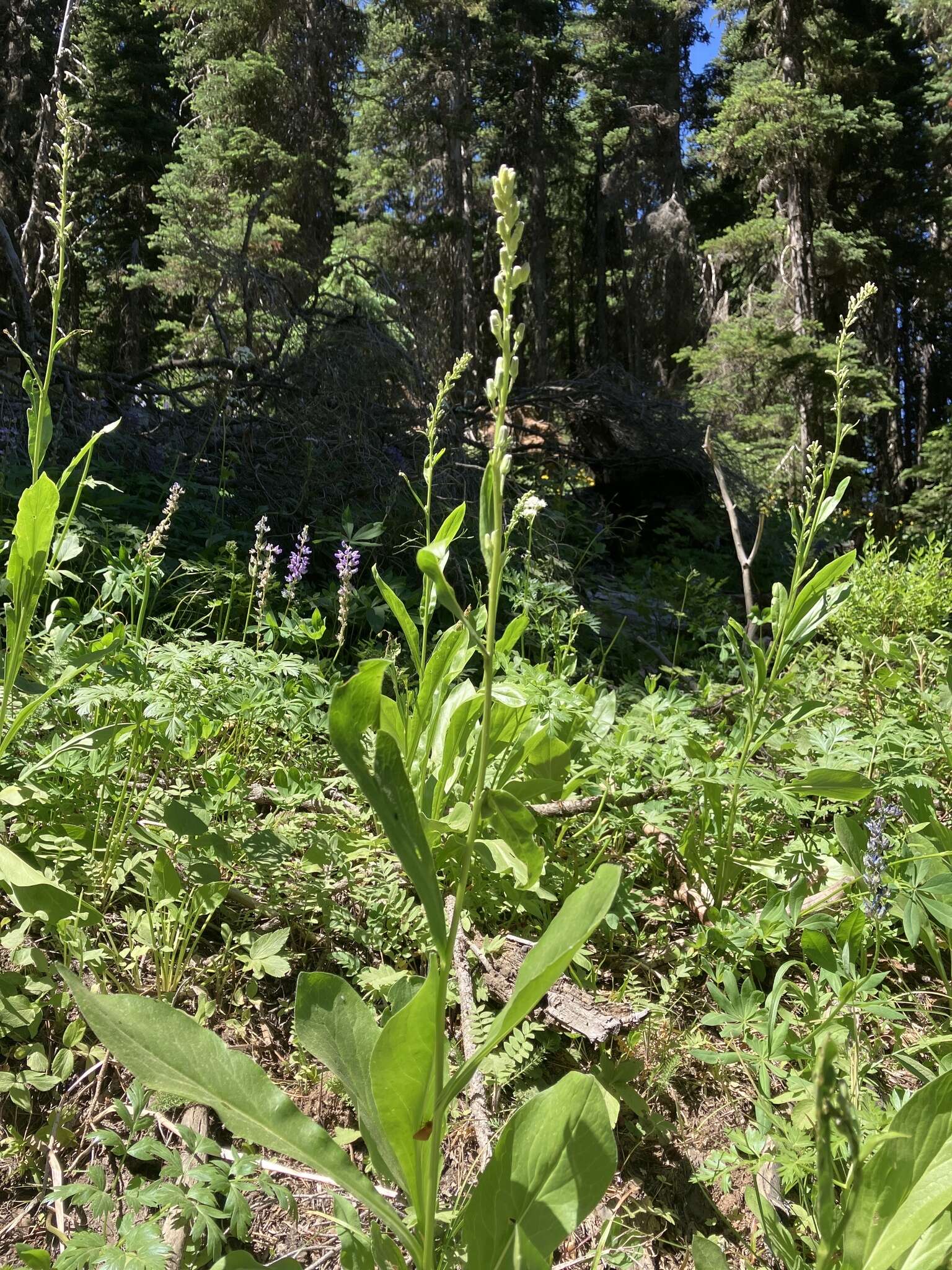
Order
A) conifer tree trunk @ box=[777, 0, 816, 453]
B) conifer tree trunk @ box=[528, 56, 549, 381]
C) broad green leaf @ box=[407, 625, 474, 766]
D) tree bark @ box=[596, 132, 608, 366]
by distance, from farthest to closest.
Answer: tree bark @ box=[596, 132, 608, 366] < conifer tree trunk @ box=[528, 56, 549, 381] < conifer tree trunk @ box=[777, 0, 816, 453] < broad green leaf @ box=[407, 625, 474, 766]

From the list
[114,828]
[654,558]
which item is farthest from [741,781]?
[654,558]

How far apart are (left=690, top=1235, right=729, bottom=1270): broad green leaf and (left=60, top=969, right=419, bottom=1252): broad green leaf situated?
0.35 metres

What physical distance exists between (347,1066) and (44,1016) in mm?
781

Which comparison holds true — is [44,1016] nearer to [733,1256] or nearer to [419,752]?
[419,752]

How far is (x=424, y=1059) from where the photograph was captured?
2.98 ft

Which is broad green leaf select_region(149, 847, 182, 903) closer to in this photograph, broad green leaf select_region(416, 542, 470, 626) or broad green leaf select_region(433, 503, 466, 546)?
broad green leaf select_region(433, 503, 466, 546)

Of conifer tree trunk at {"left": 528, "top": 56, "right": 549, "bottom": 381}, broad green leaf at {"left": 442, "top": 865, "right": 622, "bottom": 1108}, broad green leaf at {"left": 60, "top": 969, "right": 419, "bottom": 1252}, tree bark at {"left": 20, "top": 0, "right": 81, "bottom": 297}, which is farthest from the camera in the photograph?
conifer tree trunk at {"left": 528, "top": 56, "right": 549, "bottom": 381}

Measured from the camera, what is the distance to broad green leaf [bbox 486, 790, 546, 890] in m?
1.27

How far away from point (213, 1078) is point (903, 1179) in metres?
0.87

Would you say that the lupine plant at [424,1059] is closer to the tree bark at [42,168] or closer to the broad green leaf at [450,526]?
the broad green leaf at [450,526]

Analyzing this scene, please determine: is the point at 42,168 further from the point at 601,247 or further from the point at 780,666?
the point at 601,247

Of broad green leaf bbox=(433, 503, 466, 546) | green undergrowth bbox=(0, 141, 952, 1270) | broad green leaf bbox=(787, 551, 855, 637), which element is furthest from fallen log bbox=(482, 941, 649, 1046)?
broad green leaf bbox=(787, 551, 855, 637)

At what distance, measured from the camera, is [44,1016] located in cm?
148

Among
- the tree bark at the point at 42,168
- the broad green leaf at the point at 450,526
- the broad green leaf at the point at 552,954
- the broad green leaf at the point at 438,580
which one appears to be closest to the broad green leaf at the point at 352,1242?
the broad green leaf at the point at 552,954
